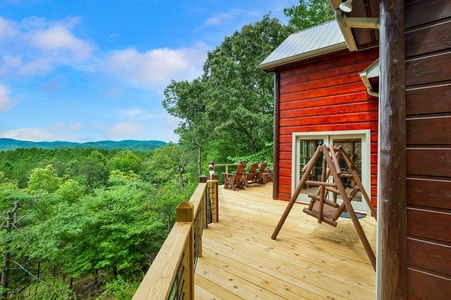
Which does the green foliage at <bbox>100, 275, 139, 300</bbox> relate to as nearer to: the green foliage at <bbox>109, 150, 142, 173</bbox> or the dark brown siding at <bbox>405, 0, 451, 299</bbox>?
the dark brown siding at <bbox>405, 0, 451, 299</bbox>

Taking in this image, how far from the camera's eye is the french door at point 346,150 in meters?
4.50

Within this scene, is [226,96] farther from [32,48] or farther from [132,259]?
[32,48]

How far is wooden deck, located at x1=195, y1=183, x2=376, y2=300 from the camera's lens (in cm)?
206

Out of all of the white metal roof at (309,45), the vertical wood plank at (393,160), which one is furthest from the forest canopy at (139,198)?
the vertical wood plank at (393,160)

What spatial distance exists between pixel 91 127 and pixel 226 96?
37112mm

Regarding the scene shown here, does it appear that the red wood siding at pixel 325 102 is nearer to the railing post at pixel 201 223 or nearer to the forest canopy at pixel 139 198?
the railing post at pixel 201 223

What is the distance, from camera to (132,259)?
8.90 metres

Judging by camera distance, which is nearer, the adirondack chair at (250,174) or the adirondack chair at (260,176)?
the adirondack chair at (250,174)

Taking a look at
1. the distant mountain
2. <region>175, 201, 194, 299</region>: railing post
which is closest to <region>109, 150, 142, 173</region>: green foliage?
the distant mountain

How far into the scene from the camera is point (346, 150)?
4.84 meters

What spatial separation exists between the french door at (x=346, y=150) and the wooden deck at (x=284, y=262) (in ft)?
2.64

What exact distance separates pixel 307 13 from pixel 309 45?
10.9 metres

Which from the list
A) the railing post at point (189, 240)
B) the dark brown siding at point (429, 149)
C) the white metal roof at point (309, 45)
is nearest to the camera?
the dark brown siding at point (429, 149)

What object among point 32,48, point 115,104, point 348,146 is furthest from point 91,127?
point 348,146
